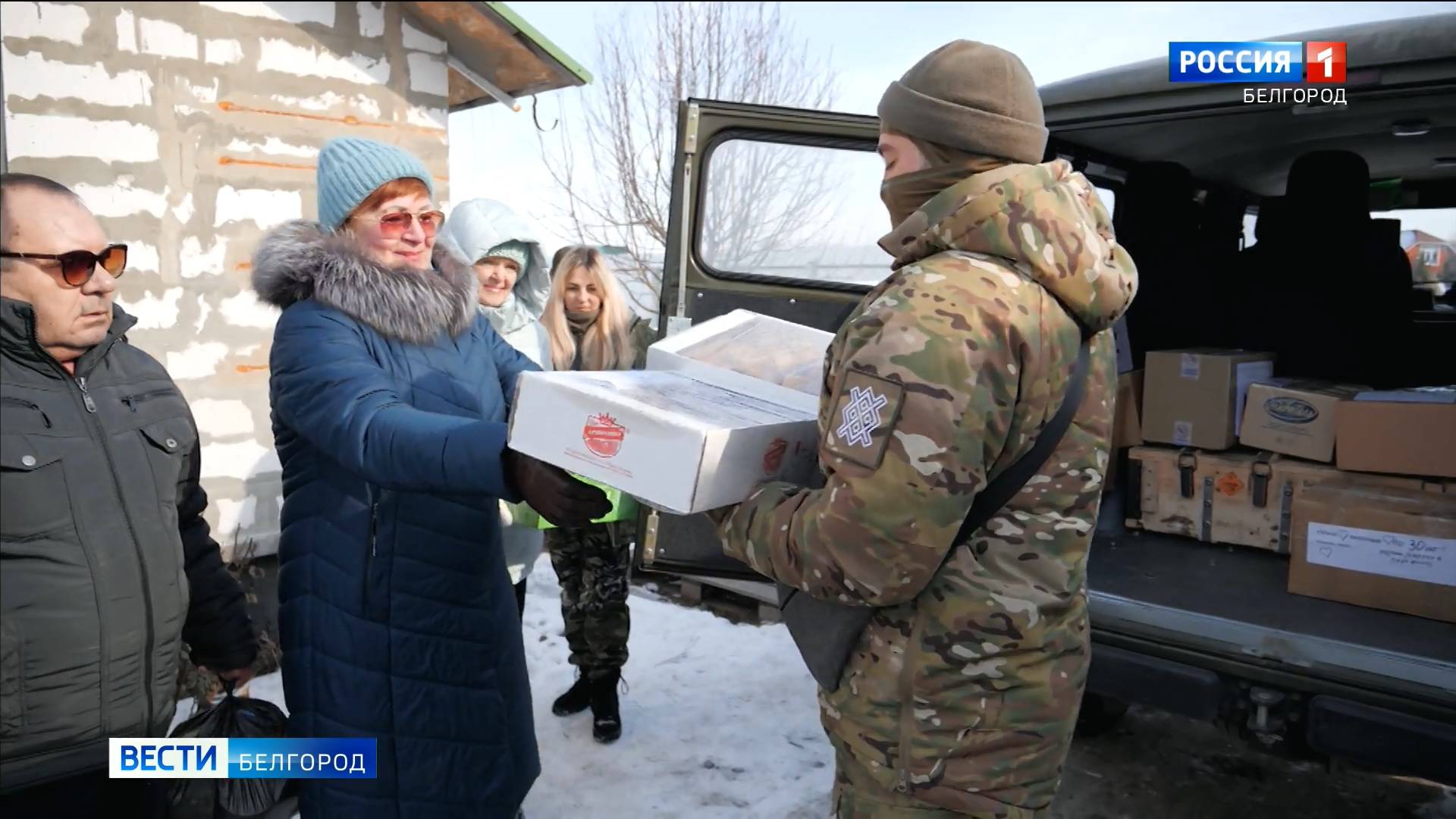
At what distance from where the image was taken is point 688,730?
3.59 metres

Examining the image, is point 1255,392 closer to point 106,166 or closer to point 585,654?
point 585,654

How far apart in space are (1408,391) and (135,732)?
3656mm

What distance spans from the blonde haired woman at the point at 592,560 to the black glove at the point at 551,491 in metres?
1.92

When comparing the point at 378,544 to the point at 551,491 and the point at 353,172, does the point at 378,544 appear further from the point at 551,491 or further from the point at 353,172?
the point at 353,172

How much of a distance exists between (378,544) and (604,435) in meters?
0.63

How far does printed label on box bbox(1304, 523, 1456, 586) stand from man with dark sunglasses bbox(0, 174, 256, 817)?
10.4 ft

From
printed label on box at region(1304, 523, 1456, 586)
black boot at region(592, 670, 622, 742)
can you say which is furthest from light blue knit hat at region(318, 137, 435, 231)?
printed label on box at region(1304, 523, 1456, 586)

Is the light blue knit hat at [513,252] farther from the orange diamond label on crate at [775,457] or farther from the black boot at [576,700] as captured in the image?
the orange diamond label on crate at [775,457]

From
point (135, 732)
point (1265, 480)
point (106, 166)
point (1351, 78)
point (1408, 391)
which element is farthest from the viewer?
point (106, 166)

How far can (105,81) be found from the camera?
3.81m

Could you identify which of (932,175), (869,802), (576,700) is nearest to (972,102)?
(932,175)

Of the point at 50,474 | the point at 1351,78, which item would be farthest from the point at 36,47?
the point at 1351,78

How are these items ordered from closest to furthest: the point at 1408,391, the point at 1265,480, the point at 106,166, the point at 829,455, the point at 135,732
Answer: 1. the point at 829,455
2. the point at 135,732
3. the point at 1408,391
4. the point at 1265,480
5. the point at 106,166

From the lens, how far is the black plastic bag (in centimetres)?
183
